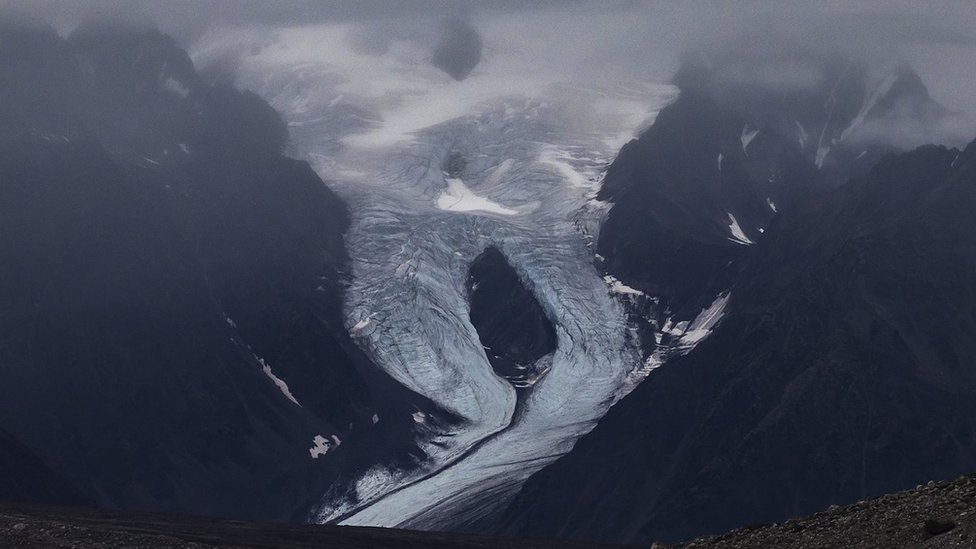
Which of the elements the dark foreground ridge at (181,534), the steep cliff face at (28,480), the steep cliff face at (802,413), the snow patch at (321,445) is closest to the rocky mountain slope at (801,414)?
the steep cliff face at (802,413)

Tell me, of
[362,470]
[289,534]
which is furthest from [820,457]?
[289,534]

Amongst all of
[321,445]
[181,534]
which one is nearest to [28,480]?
[321,445]

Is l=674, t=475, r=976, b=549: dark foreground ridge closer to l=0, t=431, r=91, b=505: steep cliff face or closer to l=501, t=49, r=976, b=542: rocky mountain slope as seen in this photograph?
l=0, t=431, r=91, b=505: steep cliff face

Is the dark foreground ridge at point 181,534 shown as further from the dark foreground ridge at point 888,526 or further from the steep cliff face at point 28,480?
the steep cliff face at point 28,480

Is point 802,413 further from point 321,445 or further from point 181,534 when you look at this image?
point 181,534

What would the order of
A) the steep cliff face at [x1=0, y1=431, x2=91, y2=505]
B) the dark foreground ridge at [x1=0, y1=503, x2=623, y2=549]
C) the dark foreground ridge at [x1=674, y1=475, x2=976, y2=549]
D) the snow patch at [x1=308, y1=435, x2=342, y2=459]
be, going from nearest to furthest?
1. the dark foreground ridge at [x1=674, y1=475, x2=976, y2=549]
2. the dark foreground ridge at [x1=0, y1=503, x2=623, y2=549]
3. the steep cliff face at [x1=0, y1=431, x2=91, y2=505]
4. the snow patch at [x1=308, y1=435, x2=342, y2=459]

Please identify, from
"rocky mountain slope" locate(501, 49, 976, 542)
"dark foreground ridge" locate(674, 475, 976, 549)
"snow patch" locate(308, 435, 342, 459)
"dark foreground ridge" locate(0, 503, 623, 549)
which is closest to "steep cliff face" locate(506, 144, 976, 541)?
"rocky mountain slope" locate(501, 49, 976, 542)

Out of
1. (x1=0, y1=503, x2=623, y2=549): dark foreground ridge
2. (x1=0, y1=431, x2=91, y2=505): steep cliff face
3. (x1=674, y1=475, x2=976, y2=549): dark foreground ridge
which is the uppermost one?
(x1=0, y1=431, x2=91, y2=505): steep cliff face
